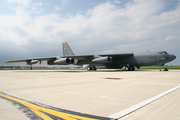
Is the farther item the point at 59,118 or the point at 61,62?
the point at 61,62

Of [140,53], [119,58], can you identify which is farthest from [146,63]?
[119,58]

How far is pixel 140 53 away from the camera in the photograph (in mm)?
23938

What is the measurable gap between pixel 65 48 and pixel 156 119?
30750 mm

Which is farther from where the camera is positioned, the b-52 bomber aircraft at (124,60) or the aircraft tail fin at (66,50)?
the aircraft tail fin at (66,50)

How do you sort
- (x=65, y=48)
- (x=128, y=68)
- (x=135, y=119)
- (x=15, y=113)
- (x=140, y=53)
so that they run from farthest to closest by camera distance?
(x=65, y=48) < (x=128, y=68) < (x=140, y=53) < (x=15, y=113) < (x=135, y=119)

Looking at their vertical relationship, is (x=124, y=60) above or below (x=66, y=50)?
below

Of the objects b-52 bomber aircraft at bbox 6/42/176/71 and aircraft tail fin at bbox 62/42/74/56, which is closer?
b-52 bomber aircraft at bbox 6/42/176/71

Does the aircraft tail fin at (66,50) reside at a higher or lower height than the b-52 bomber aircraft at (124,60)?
higher

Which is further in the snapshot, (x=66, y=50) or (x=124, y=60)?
(x=66, y=50)

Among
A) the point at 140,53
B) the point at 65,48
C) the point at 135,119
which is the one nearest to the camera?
the point at 135,119

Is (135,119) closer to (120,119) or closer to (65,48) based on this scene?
(120,119)

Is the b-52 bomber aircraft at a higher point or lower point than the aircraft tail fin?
lower

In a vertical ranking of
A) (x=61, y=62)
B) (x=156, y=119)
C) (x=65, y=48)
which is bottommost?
(x=156, y=119)

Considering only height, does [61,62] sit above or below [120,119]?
above
